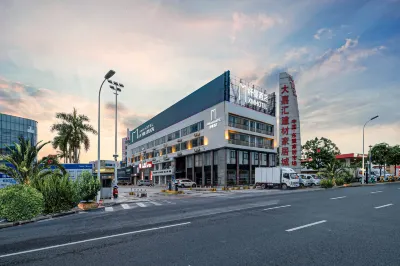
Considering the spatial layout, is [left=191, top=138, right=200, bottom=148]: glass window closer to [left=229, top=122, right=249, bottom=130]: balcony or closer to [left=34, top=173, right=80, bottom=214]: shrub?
[left=229, top=122, right=249, bottom=130]: balcony

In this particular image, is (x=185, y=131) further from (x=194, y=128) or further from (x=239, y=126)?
(x=239, y=126)

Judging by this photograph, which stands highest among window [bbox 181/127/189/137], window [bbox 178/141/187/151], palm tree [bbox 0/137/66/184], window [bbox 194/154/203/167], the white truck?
window [bbox 181/127/189/137]

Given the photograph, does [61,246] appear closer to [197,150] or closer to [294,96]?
[294,96]

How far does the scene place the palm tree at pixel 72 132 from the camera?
120 ft

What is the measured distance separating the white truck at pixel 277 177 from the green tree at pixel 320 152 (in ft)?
44.9

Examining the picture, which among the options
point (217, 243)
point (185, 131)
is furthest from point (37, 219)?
point (185, 131)

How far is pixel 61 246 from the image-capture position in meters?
7.18

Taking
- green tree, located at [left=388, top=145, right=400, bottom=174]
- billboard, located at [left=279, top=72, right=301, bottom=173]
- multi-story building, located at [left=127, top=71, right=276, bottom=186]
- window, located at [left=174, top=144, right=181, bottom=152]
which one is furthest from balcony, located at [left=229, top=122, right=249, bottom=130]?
green tree, located at [left=388, top=145, right=400, bottom=174]

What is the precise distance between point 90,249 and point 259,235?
189 inches

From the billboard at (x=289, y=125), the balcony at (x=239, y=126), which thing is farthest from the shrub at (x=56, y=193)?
the balcony at (x=239, y=126)

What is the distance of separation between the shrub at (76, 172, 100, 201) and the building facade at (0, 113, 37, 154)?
235ft

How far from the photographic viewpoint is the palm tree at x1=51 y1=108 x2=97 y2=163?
1437 inches

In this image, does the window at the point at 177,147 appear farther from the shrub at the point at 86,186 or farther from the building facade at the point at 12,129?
the building facade at the point at 12,129

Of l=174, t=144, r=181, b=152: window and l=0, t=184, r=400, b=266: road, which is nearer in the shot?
l=0, t=184, r=400, b=266: road
